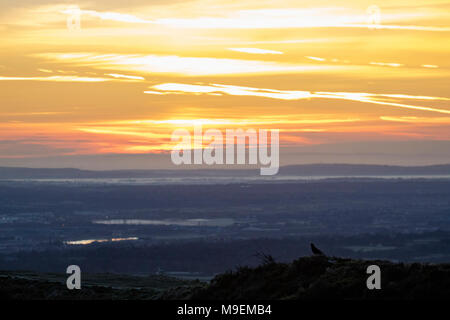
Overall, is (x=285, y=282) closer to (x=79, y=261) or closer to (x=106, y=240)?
(x=79, y=261)

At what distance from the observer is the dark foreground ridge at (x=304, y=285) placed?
24797 mm

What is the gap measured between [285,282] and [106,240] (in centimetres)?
14737

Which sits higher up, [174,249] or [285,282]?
[285,282]

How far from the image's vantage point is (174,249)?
148 meters

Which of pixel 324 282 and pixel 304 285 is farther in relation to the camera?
pixel 304 285

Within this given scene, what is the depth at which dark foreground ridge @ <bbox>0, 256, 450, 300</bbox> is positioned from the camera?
81.4 ft

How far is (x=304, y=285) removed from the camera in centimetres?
2666

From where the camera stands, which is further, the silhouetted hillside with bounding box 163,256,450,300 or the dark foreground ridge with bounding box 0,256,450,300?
the dark foreground ridge with bounding box 0,256,450,300

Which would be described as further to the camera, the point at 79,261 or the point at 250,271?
the point at 79,261

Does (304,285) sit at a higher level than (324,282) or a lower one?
lower

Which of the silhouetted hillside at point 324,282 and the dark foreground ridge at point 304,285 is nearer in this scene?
the silhouetted hillside at point 324,282
